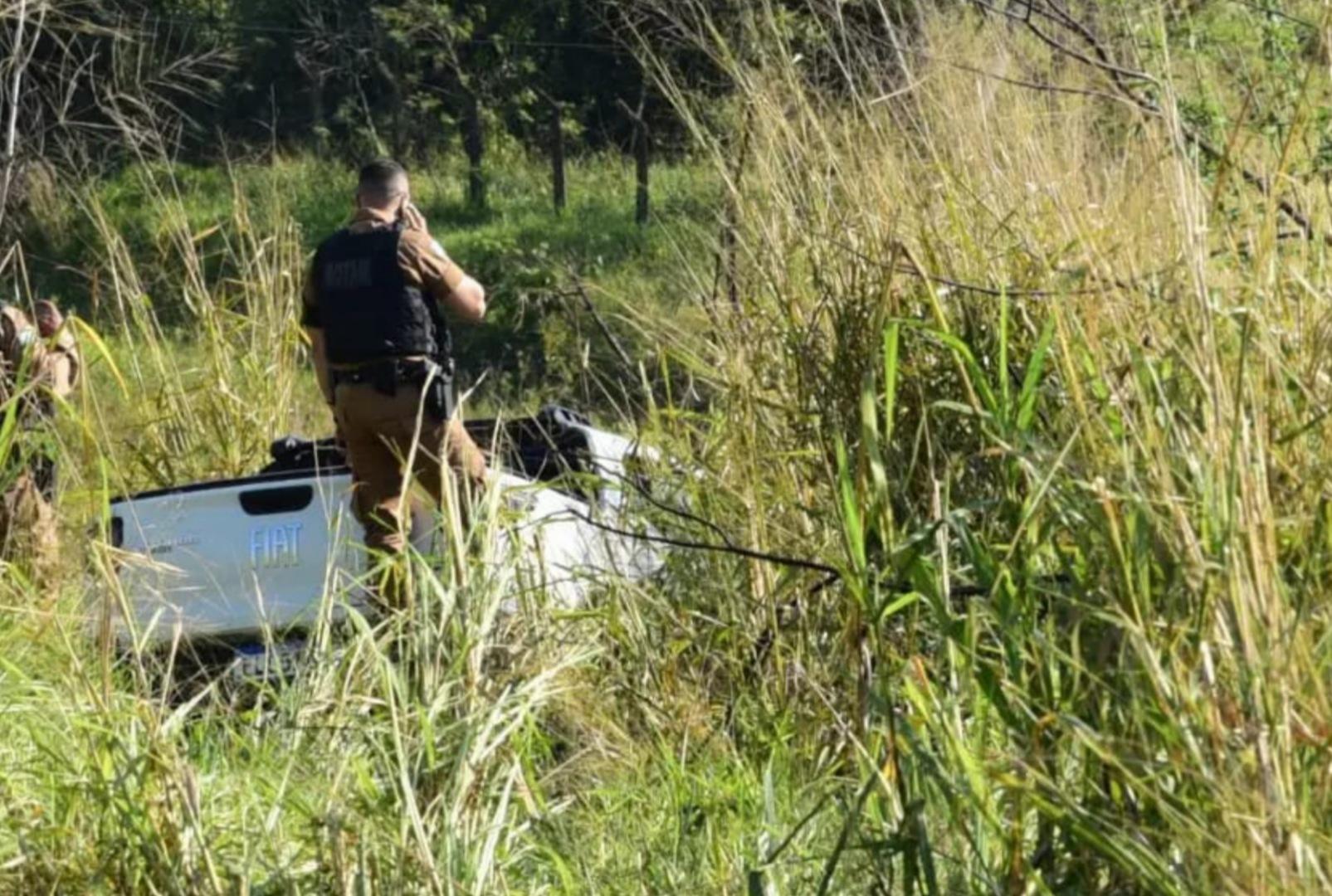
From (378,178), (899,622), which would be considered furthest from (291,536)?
(899,622)

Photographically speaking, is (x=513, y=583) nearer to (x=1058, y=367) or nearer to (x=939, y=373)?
(x=939, y=373)

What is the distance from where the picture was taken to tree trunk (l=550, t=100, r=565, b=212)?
28625mm

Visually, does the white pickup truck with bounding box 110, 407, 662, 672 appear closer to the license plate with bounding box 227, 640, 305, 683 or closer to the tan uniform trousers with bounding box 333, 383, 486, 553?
the license plate with bounding box 227, 640, 305, 683

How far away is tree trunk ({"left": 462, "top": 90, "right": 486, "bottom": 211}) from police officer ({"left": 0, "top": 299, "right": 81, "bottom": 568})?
2068 cm

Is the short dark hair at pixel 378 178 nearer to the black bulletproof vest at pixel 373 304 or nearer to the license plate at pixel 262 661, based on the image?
the black bulletproof vest at pixel 373 304

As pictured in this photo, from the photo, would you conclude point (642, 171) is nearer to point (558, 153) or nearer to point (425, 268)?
point (558, 153)

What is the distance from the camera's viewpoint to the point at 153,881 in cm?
378

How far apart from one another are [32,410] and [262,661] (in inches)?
33.1

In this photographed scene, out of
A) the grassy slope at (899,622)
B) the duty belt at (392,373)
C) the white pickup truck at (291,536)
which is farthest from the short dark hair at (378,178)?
the grassy slope at (899,622)

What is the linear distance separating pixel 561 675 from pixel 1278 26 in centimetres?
230

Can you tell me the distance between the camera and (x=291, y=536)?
6.62 metres

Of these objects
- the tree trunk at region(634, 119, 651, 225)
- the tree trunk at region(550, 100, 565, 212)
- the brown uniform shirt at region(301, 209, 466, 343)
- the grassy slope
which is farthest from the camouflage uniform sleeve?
the tree trunk at region(550, 100, 565, 212)

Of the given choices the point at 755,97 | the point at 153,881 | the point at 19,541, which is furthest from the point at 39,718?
the point at 19,541

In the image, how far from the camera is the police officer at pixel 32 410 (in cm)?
461
